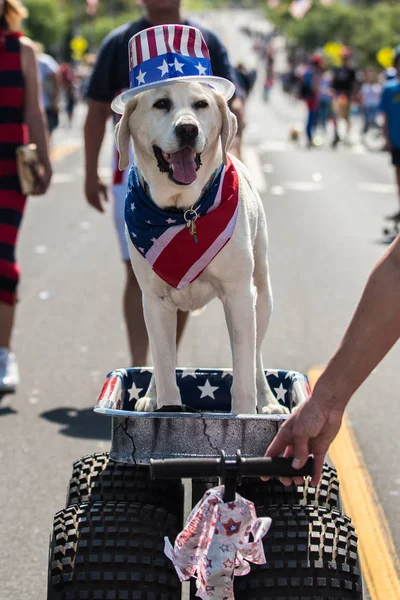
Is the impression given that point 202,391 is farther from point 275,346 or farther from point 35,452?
point 275,346

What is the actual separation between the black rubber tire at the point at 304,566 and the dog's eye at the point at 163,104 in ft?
4.80

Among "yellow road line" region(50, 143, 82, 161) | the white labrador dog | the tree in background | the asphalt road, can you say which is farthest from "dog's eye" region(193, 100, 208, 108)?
the tree in background

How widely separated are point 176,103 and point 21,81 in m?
3.46

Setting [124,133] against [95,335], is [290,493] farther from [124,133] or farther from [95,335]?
[95,335]

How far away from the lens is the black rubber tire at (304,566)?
340 centimetres

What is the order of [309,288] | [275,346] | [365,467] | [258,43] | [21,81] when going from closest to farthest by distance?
[365,467], [21,81], [275,346], [309,288], [258,43]

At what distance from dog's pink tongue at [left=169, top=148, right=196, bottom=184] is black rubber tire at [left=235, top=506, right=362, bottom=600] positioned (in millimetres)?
1233

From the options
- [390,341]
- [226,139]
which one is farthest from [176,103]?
[390,341]

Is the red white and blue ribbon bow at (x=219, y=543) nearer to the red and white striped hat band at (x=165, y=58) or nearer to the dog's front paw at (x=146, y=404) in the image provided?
the dog's front paw at (x=146, y=404)

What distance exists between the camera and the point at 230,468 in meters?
3.06

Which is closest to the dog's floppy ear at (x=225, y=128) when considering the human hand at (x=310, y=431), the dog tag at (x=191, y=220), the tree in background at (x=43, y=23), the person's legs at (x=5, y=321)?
the dog tag at (x=191, y=220)

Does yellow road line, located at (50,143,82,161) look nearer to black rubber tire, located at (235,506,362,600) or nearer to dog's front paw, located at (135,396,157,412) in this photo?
dog's front paw, located at (135,396,157,412)

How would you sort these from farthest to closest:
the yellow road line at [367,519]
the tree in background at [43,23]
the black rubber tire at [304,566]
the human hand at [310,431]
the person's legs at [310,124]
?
the tree in background at [43,23] → the person's legs at [310,124] → the yellow road line at [367,519] → the black rubber tire at [304,566] → the human hand at [310,431]

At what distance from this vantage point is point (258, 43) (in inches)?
5561
